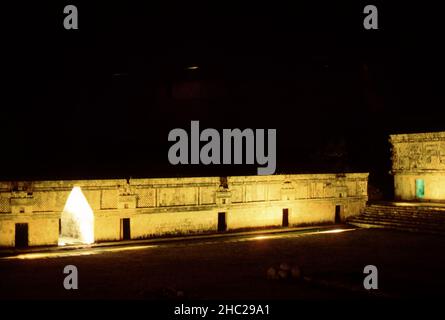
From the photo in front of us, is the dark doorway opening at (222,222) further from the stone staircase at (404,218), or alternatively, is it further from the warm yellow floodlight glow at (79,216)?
the stone staircase at (404,218)

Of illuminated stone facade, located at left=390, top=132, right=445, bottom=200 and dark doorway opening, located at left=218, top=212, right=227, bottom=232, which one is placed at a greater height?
illuminated stone facade, located at left=390, top=132, right=445, bottom=200

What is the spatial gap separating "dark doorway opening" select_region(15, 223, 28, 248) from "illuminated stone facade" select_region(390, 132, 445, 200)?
77.0 feet

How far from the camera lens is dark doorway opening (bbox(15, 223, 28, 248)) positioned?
1958 cm

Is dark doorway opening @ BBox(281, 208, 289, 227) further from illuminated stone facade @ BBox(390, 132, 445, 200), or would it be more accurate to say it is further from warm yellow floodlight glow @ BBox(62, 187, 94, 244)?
warm yellow floodlight glow @ BBox(62, 187, 94, 244)

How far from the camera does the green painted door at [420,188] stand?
30984mm

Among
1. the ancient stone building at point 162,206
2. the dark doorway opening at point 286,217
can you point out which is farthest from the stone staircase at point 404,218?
the dark doorway opening at point 286,217

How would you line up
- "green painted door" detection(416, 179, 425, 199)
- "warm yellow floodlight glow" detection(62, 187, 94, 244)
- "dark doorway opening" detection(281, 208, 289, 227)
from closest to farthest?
1. "warm yellow floodlight glow" detection(62, 187, 94, 244)
2. "dark doorway opening" detection(281, 208, 289, 227)
3. "green painted door" detection(416, 179, 425, 199)

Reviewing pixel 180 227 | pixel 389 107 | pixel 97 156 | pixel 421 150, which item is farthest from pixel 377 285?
pixel 389 107

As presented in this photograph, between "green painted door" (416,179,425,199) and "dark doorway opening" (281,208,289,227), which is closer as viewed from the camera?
"dark doorway opening" (281,208,289,227)

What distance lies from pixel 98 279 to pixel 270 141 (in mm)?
20544

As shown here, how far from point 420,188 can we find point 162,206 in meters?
18.0

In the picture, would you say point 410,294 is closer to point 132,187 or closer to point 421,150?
point 132,187
